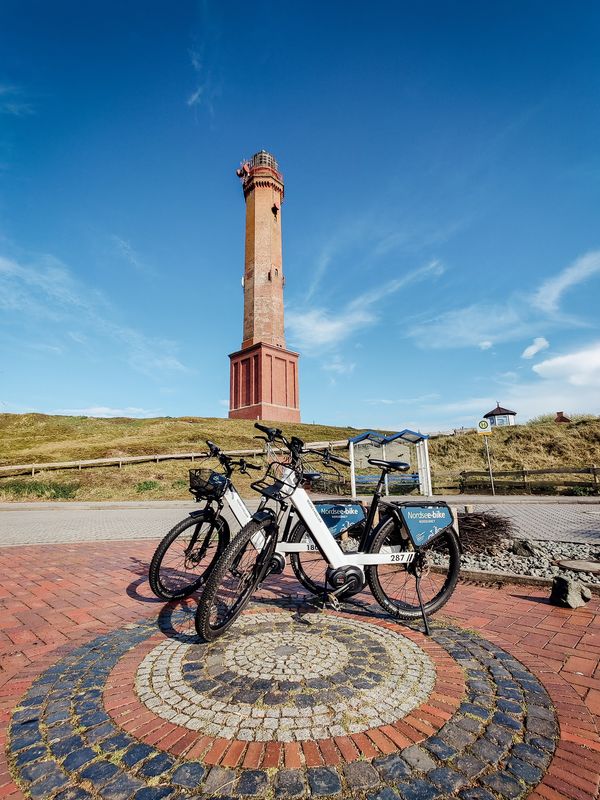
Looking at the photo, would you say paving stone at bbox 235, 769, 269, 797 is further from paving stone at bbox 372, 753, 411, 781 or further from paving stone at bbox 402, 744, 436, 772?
paving stone at bbox 402, 744, 436, 772

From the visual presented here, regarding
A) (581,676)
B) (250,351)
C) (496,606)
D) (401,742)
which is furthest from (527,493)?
(250,351)

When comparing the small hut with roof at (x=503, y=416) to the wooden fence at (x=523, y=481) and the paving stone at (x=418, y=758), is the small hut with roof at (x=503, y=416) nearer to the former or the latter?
the wooden fence at (x=523, y=481)

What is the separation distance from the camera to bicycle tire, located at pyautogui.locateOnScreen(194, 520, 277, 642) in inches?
113

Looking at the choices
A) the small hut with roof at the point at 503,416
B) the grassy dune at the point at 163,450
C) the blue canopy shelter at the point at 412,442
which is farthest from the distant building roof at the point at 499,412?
the blue canopy shelter at the point at 412,442

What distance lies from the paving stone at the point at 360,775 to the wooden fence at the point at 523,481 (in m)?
17.4

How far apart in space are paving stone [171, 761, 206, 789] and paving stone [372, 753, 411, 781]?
2.42 feet

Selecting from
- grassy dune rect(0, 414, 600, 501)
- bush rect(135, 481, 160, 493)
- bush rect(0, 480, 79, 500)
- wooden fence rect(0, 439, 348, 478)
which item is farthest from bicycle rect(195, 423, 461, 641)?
wooden fence rect(0, 439, 348, 478)

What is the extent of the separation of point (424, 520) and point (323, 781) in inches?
88.0

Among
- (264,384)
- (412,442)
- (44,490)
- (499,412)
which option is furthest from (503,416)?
(44,490)

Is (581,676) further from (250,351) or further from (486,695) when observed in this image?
(250,351)

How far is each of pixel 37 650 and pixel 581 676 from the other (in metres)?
3.72

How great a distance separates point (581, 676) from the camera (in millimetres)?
2582

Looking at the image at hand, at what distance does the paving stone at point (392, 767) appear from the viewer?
1721mm

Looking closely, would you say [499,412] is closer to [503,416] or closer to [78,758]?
[503,416]
